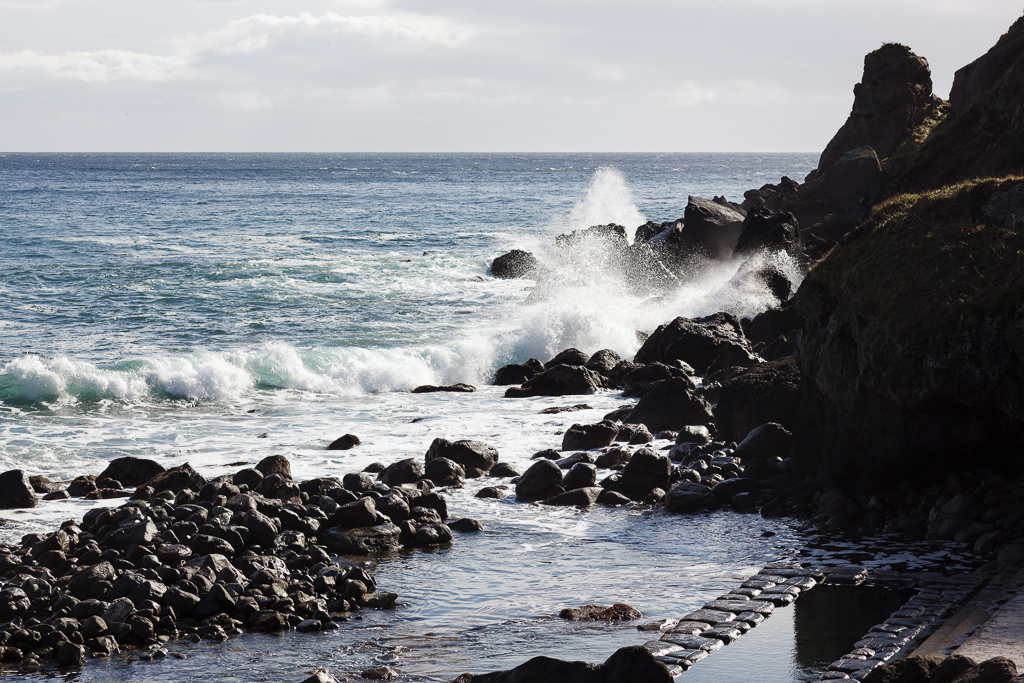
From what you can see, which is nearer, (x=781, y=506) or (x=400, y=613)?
(x=400, y=613)

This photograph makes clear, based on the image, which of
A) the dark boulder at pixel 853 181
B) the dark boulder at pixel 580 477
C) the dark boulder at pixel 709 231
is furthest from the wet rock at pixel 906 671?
the dark boulder at pixel 853 181

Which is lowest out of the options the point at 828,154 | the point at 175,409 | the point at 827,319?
the point at 175,409

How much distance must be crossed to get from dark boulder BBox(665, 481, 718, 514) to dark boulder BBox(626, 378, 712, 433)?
4035mm

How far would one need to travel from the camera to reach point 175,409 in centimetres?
2092

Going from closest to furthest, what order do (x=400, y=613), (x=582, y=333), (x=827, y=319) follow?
(x=400, y=613)
(x=827, y=319)
(x=582, y=333)

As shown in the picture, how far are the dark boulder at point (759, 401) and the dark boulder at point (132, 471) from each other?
8.89m

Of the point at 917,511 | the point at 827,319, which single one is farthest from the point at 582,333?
the point at 917,511

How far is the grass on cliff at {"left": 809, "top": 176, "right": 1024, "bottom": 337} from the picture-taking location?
38.9 feet

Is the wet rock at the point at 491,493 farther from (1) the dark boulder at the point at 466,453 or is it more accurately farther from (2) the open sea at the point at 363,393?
(1) the dark boulder at the point at 466,453

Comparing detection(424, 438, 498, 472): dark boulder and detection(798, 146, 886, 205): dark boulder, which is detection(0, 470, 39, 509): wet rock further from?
detection(798, 146, 886, 205): dark boulder

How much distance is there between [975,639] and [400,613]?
5.10 metres

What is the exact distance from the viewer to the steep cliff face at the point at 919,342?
37.7ft

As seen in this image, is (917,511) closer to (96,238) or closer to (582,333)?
(582,333)

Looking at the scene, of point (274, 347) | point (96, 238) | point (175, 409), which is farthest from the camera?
point (96, 238)
